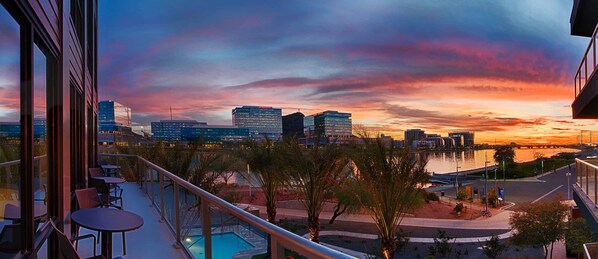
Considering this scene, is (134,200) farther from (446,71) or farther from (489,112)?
(489,112)

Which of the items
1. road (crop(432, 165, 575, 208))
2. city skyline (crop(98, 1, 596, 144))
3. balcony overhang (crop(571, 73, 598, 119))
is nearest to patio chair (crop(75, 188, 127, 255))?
city skyline (crop(98, 1, 596, 144))

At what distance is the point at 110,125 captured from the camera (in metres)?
21.3

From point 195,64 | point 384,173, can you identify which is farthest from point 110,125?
point 384,173

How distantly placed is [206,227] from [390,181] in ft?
37.8

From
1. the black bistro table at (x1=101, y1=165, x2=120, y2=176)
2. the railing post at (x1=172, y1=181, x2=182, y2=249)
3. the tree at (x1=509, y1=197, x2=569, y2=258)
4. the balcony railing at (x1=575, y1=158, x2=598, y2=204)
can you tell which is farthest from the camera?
the tree at (x1=509, y1=197, x2=569, y2=258)

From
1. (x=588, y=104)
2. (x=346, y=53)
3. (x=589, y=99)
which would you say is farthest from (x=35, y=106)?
(x=346, y=53)

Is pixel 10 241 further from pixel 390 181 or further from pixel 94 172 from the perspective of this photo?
pixel 390 181

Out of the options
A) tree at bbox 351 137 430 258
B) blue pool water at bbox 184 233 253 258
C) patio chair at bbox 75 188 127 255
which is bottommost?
tree at bbox 351 137 430 258

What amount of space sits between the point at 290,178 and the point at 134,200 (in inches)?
372

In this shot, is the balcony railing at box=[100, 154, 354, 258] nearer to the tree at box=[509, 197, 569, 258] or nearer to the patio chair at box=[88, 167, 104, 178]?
the patio chair at box=[88, 167, 104, 178]

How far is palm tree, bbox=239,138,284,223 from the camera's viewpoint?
1934 centimetres

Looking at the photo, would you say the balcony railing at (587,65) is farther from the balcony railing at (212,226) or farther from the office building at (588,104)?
the balcony railing at (212,226)

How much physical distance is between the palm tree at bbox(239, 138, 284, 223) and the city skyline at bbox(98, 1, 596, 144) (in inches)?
177

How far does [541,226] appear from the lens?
70.8 feet
